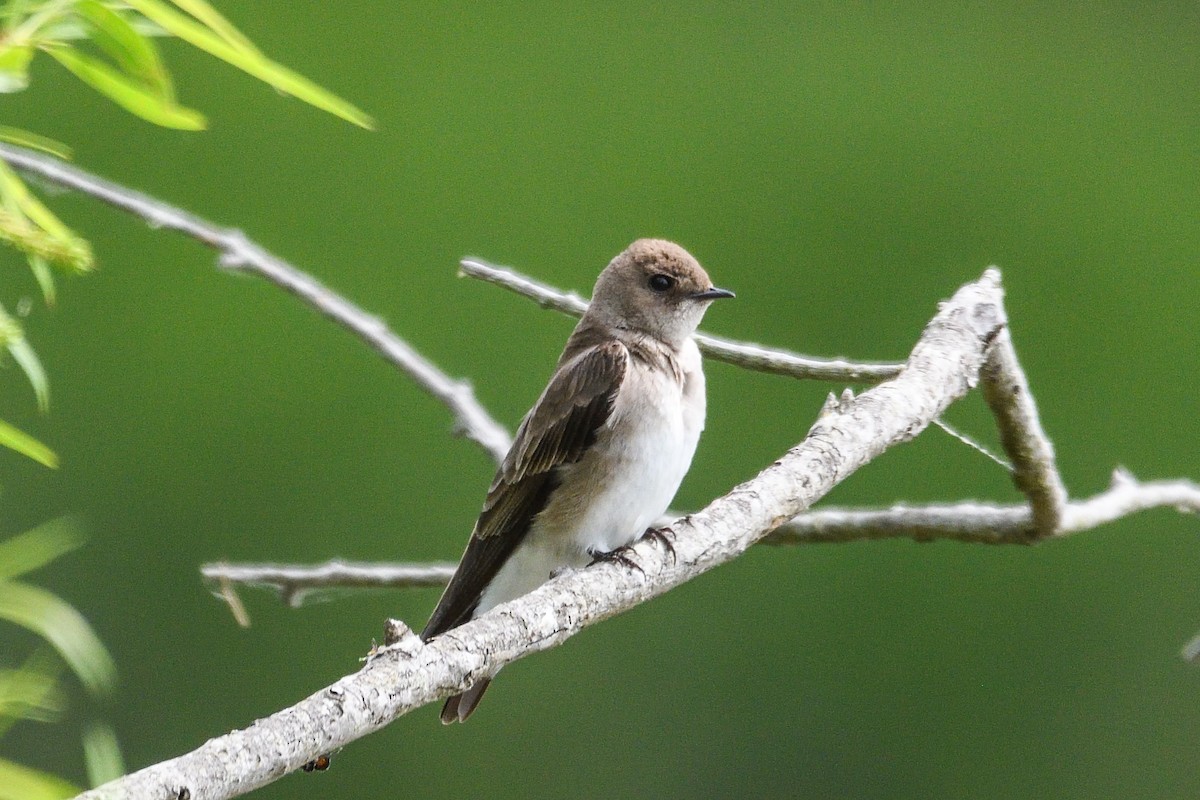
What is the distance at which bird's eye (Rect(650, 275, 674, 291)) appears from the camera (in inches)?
104

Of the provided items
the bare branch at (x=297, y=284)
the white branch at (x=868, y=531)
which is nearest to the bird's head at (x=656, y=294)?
the bare branch at (x=297, y=284)

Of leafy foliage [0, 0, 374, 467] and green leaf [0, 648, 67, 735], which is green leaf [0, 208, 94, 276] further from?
green leaf [0, 648, 67, 735]

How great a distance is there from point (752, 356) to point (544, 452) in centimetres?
54

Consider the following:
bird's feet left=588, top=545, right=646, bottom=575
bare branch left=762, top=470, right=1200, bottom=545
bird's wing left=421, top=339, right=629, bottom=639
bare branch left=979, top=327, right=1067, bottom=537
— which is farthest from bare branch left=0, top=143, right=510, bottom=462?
bare branch left=979, top=327, right=1067, bottom=537

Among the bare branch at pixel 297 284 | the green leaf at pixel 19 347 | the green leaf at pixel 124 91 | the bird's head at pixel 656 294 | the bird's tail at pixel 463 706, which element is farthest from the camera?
the bird's head at pixel 656 294

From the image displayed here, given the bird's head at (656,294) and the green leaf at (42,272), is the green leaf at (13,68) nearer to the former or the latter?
the green leaf at (42,272)

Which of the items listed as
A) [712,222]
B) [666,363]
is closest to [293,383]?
[712,222]

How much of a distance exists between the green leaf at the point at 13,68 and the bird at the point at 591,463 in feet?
4.08

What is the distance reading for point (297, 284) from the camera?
2.33 metres

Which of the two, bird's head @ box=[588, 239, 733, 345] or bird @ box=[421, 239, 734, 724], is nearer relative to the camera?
bird @ box=[421, 239, 734, 724]

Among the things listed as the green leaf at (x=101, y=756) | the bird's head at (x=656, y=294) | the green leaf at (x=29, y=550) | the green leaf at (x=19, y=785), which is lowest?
the green leaf at (x=19, y=785)

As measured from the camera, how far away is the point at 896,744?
527cm

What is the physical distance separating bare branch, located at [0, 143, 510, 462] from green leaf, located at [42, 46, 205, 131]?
80 cm

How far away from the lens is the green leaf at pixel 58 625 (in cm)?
116
